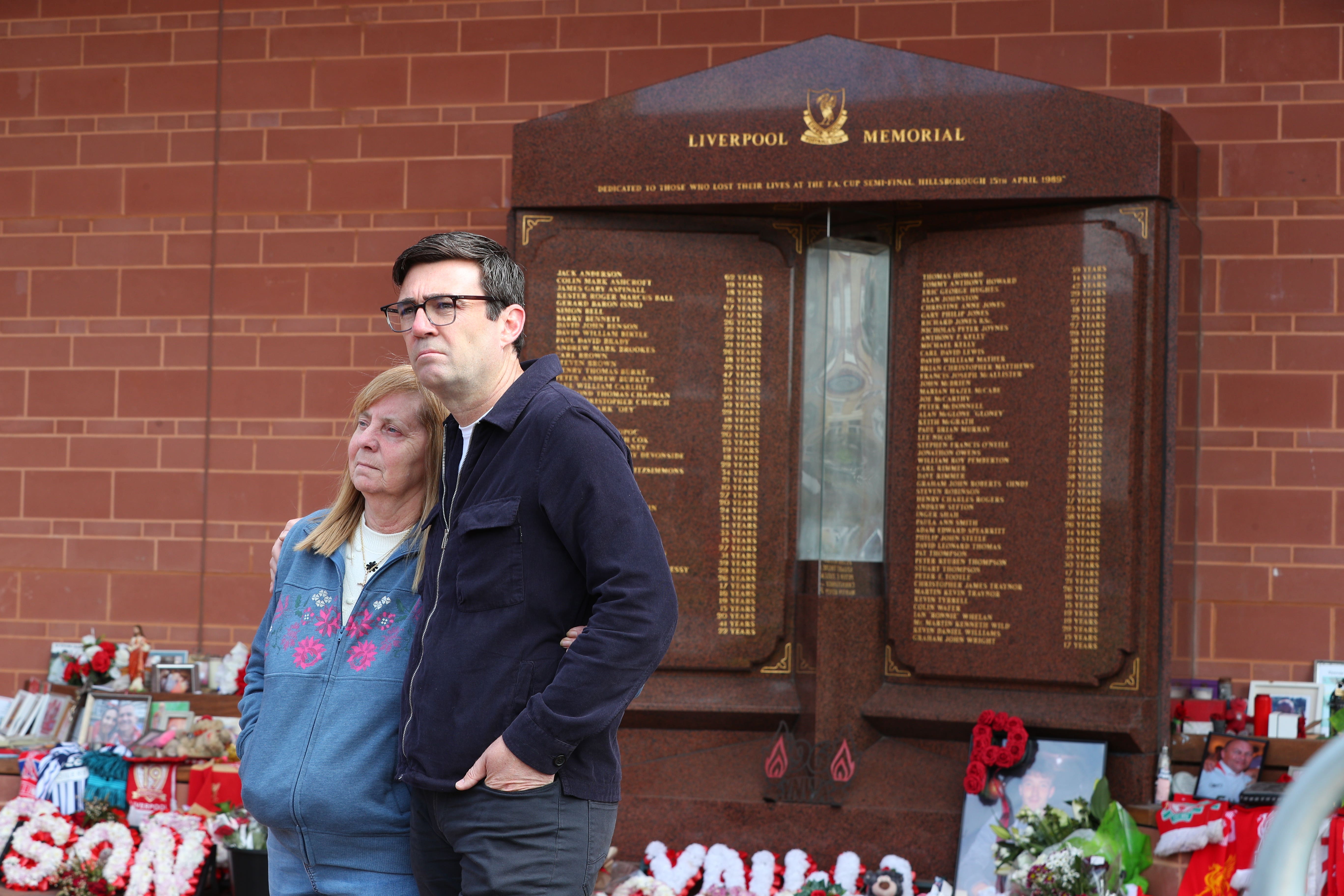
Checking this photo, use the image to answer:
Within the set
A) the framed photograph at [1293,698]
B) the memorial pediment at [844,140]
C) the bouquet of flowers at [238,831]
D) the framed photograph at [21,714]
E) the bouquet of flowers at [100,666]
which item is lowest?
the bouquet of flowers at [238,831]

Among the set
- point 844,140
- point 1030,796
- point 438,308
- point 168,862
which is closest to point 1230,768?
point 1030,796

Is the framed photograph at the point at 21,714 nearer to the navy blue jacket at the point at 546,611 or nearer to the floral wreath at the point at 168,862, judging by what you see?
the floral wreath at the point at 168,862

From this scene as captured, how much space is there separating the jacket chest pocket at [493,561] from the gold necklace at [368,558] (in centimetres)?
30

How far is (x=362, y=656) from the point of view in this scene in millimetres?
1852

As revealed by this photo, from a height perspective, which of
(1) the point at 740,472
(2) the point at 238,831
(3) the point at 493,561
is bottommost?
(2) the point at 238,831

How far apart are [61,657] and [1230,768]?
4.38 meters

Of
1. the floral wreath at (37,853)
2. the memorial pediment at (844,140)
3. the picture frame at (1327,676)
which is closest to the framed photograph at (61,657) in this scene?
the floral wreath at (37,853)

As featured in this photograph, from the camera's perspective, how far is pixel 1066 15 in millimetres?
4395

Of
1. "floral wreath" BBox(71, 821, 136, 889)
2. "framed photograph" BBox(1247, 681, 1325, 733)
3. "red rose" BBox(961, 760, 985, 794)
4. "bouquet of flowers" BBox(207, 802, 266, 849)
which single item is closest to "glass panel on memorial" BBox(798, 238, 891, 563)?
"red rose" BBox(961, 760, 985, 794)

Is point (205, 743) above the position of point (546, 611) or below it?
below

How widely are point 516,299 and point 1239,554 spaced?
11.0 ft

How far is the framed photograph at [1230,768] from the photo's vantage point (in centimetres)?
351

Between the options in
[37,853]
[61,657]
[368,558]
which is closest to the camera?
[368,558]

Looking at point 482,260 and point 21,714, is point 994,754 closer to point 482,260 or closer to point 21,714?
point 482,260
